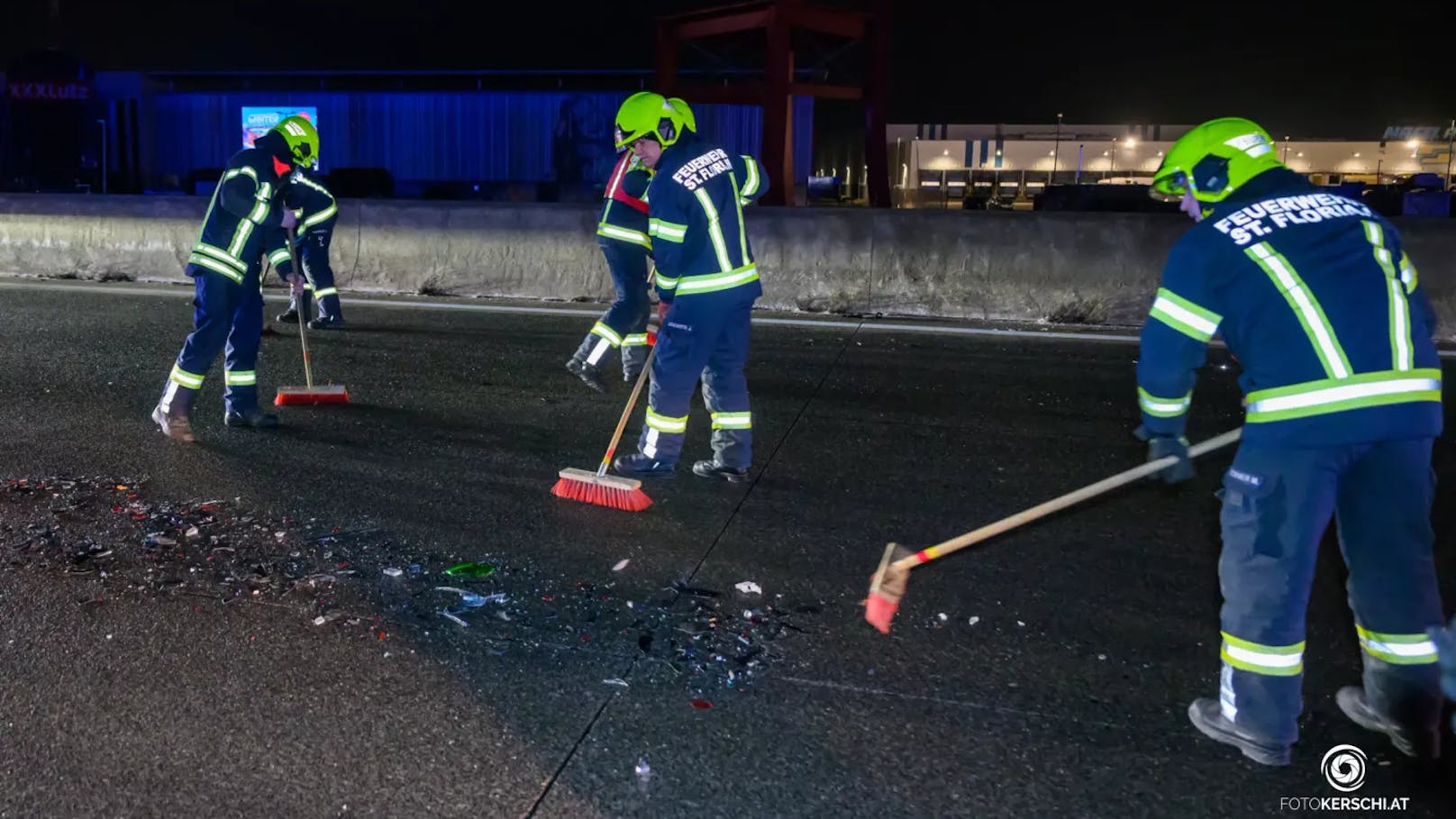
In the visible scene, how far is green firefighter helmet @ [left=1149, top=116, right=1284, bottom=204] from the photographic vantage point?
126 inches

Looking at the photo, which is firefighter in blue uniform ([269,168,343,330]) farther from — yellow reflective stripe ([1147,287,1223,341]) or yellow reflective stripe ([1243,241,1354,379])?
yellow reflective stripe ([1243,241,1354,379])

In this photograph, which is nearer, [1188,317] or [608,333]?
[1188,317]

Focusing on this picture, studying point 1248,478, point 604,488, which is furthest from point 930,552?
point 604,488

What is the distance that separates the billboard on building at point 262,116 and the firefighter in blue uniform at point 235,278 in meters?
31.1

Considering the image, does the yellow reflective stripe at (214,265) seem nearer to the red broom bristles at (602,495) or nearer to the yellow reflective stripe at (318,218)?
the red broom bristles at (602,495)

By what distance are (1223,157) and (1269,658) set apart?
4.54ft

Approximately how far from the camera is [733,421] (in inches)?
226

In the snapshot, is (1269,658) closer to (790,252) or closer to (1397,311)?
(1397,311)

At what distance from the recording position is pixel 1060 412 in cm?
730

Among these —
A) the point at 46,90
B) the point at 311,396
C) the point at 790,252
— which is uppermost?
the point at 46,90

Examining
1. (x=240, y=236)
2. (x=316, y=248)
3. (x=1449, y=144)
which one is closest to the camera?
(x=240, y=236)

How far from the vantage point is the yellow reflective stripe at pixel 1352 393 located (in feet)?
9.55

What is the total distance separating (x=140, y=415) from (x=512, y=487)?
2.91 metres

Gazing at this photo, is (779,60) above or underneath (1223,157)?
above
